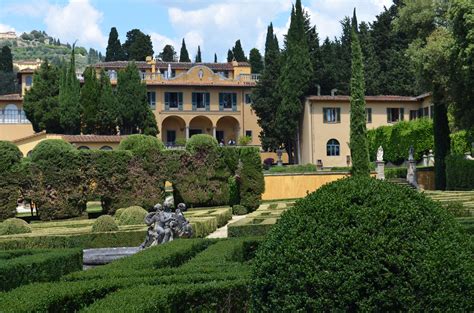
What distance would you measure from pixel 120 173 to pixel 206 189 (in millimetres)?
4762

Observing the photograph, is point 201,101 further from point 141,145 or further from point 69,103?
point 141,145

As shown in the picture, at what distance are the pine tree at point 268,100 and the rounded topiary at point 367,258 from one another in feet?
164

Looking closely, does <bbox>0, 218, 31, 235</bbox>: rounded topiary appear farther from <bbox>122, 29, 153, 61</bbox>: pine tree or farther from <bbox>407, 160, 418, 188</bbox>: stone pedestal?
<bbox>122, 29, 153, 61</bbox>: pine tree

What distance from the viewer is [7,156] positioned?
31.2 meters

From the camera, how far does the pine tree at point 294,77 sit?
54250mm

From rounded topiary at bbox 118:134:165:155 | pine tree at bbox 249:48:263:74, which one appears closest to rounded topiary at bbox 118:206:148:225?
rounded topiary at bbox 118:134:165:155

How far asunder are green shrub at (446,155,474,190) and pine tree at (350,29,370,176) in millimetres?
4706

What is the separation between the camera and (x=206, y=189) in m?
35.2

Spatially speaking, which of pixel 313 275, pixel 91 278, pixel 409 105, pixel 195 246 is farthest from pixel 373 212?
pixel 409 105

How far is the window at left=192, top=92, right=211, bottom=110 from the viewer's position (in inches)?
2623

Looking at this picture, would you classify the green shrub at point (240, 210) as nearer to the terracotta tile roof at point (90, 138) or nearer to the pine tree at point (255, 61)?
the terracotta tile roof at point (90, 138)

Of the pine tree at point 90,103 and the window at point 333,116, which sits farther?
the pine tree at point 90,103

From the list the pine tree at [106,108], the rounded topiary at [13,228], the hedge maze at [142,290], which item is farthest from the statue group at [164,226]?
the pine tree at [106,108]

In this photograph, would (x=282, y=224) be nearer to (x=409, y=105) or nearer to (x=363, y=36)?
(x=409, y=105)
